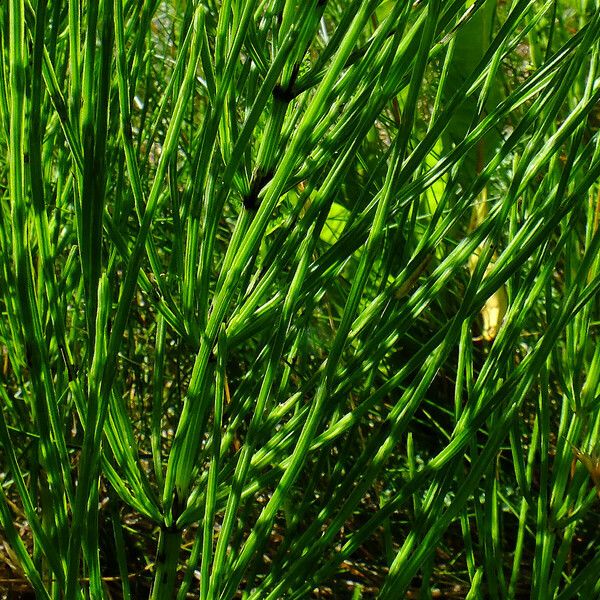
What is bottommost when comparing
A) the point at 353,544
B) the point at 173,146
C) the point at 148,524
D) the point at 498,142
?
the point at 148,524

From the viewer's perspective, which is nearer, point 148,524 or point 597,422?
point 597,422

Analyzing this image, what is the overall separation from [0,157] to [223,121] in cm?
67

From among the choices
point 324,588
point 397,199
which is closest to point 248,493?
point 397,199

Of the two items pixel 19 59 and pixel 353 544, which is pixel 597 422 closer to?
pixel 353 544

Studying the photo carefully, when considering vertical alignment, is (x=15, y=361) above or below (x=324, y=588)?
above

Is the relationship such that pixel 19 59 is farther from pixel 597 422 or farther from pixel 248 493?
pixel 597 422

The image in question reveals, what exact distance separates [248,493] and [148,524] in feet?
2.37

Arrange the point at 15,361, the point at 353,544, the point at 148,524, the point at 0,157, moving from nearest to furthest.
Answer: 1. the point at 353,544
2. the point at 15,361
3. the point at 0,157
4. the point at 148,524

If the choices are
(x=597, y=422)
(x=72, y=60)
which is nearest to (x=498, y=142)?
(x=597, y=422)

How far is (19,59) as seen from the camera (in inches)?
21.5

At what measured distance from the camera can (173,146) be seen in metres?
0.57

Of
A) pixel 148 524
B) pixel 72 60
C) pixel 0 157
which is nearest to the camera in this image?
pixel 72 60

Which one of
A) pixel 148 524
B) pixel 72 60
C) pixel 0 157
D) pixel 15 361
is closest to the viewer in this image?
pixel 72 60

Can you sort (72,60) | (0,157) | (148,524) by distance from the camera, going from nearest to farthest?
(72,60)
(0,157)
(148,524)
